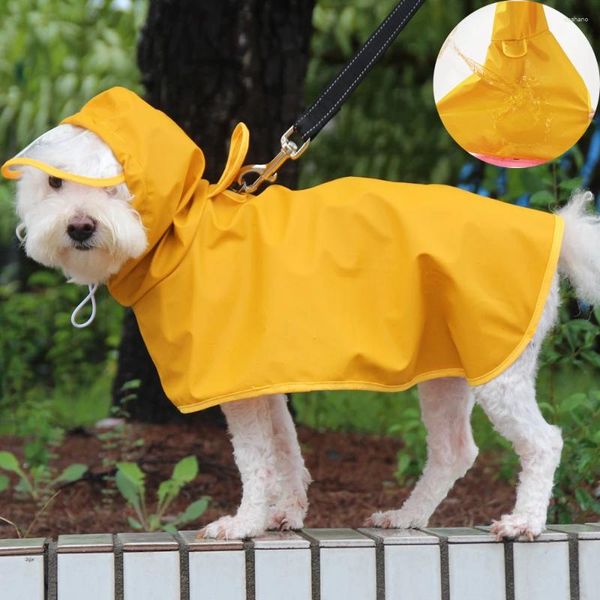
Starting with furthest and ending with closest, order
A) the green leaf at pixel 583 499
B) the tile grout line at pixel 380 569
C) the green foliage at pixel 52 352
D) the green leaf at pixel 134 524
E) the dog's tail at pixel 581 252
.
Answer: the green foliage at pixel 52 352
the green leaf at pixel 134 524
the green leaf at pixel 583 499
the dog's tail at pixel 581 252
the tile grout line at pixel 380 569

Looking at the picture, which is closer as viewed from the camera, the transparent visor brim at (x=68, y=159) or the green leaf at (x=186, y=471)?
the transparent visor brim at (x=68, y=159)

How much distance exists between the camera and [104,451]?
5.06m

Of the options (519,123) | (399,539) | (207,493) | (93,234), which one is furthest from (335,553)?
(207,493)

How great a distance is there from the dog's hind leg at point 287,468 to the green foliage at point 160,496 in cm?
52

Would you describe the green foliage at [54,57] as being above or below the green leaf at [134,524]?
above

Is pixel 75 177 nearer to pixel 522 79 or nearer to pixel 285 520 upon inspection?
pixel 285 520

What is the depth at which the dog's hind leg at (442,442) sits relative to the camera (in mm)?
3727

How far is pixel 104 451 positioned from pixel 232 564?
2.02 metres

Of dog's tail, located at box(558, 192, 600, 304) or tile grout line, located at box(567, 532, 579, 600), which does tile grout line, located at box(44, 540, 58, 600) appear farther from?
dog's tail, located at box(558, 192, 600, 304)

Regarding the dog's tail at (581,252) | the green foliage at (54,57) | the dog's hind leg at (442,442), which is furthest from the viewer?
the green foliage at (54,57)

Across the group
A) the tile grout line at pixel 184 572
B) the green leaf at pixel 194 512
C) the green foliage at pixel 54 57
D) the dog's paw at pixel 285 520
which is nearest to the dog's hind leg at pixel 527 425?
the dog's paw at pixel 285 520

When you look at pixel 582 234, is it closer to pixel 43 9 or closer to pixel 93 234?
pixel 93 234

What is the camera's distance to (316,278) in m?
3.29

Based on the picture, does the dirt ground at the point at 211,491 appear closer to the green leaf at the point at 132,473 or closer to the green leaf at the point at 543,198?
the green leaf at the point at 132,473
